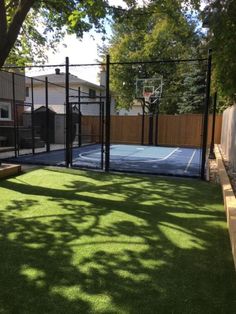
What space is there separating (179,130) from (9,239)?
1781 cm

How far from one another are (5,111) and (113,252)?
14.4 metres

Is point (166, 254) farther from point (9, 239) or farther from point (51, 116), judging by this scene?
point (51, 116)

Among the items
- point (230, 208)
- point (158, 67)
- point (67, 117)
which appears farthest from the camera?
point (158, 67)

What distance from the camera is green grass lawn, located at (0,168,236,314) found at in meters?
2.96

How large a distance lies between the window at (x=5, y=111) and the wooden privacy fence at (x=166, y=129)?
6.76 meters

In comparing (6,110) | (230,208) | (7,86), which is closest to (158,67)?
(7,86)

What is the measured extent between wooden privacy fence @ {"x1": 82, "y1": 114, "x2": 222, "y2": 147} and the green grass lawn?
1415 centimetres

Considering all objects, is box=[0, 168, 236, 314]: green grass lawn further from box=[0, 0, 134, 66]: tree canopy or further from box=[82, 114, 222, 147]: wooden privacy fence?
box=[82, 114, 222, 147]: wooden privacy fence

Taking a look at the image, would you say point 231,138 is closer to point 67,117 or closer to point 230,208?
point 67,117

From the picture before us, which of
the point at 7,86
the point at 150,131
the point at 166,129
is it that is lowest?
the point at 150,131

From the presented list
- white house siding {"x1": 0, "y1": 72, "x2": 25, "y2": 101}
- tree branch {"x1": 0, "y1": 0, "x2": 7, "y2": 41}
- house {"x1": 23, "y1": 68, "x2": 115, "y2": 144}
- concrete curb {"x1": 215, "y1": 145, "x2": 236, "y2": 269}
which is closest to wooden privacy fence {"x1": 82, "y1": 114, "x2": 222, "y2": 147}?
house {"x1": 23, "y1": 68, "x2": 115, "y2": 144}

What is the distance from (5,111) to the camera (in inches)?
663

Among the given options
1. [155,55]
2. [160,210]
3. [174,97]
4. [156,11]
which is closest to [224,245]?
[160,210]

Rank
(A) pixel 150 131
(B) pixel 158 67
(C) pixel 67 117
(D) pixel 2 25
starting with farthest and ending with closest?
1. (B) pixel 158 67
2. (A) pixel 150 131
3. (C) pixel 67 117
4. (D) pixel 2 25
